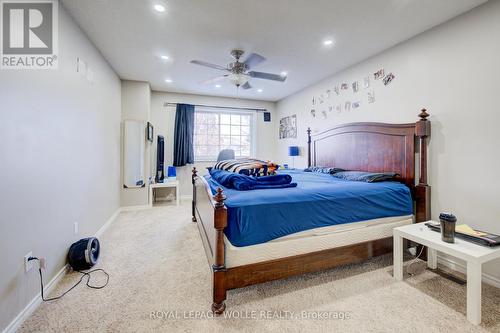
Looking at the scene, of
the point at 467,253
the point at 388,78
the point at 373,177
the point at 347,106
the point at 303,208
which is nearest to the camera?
the point at 467,253

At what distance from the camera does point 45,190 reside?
1.80 metres

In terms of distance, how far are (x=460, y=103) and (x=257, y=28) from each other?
2269mm

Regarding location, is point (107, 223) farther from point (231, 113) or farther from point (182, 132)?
point (231, 113)

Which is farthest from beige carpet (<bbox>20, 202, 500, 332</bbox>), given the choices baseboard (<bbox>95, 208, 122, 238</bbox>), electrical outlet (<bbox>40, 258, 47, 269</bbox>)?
baseboard (<bbox>95, 208, 122, 238</bbox>)

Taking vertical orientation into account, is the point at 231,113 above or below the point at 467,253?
above

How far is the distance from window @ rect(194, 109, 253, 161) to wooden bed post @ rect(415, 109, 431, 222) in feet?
13.4

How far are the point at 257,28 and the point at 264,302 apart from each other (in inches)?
109

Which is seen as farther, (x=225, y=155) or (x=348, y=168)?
(x=225, y=155)

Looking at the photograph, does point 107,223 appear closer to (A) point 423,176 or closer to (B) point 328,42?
(B) point 328,42

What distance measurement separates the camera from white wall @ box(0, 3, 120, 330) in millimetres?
1414

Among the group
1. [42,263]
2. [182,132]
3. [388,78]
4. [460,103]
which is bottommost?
[42,263]

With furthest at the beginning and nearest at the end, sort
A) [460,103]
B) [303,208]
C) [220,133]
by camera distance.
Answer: [220,133]
[460,103]
[303,208]

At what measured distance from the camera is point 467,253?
1521mm

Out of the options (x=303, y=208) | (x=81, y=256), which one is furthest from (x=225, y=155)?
(x=303, y=208)
